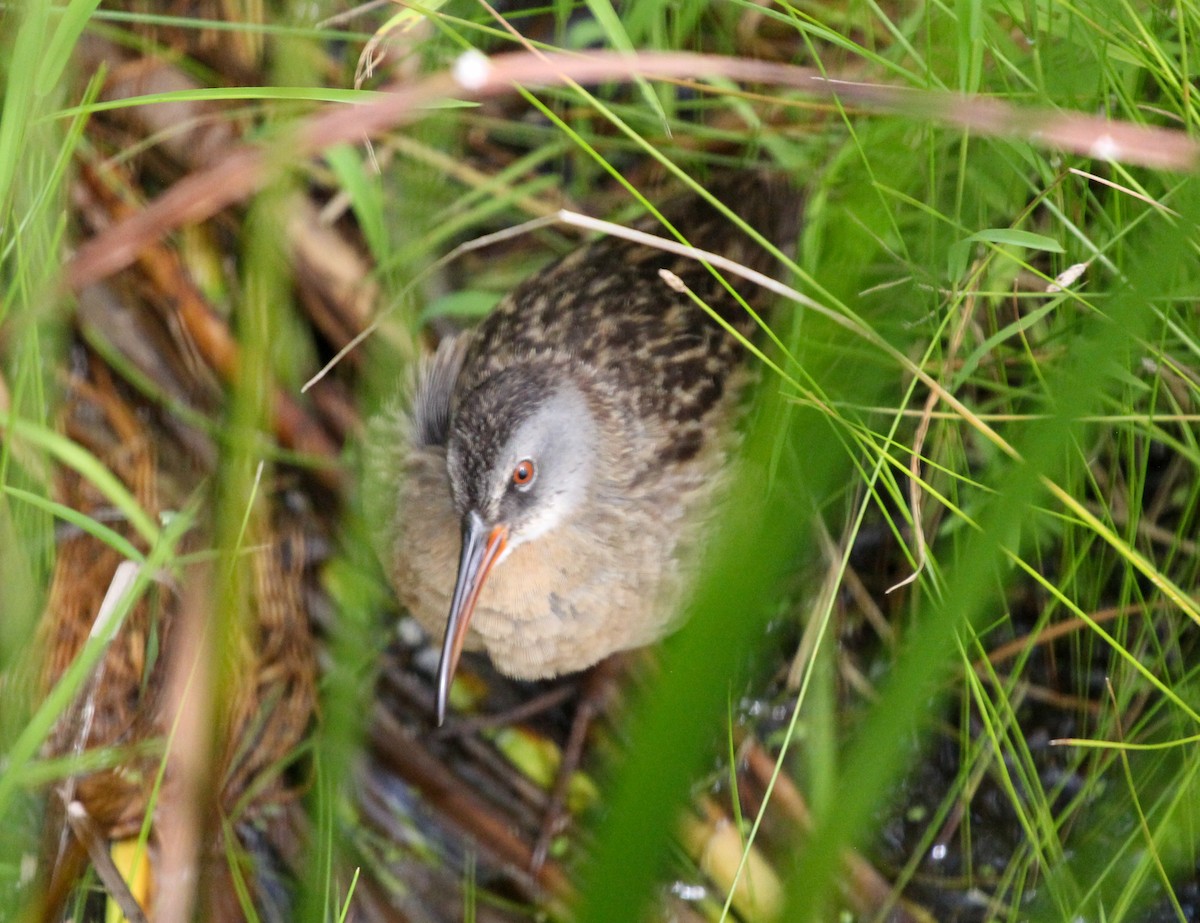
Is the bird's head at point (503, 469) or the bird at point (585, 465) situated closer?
the bird's head at point (503, 469)

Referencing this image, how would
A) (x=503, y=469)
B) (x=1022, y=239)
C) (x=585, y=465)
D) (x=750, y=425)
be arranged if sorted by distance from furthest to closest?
(x=585, y=465)
(x=503, y=469)
(x=1022, y=239)
(x=750, y=425)

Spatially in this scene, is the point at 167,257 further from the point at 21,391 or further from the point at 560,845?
the point at 560,845

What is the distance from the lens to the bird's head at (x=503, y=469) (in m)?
2.20

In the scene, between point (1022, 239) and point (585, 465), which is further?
point (585, 465)

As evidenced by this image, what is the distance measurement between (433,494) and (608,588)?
1.41 ft

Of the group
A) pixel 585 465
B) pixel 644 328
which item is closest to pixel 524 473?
pixel 585 465

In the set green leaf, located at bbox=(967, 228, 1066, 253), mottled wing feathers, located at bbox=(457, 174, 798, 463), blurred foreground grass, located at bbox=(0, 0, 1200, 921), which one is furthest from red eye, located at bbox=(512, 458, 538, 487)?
green leaf, located at bbox=(967, 228, 1066, 253)

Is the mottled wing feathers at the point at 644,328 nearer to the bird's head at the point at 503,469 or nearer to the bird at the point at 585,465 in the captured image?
the bird at the point at 585,465

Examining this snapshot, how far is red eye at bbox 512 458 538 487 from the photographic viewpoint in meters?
2.24

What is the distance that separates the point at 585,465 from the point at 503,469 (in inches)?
9.9

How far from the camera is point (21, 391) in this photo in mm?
2096

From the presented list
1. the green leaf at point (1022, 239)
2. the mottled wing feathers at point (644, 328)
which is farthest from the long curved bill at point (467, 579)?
the green leaf at point (1022, 239)

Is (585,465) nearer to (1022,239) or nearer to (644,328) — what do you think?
(644,328)

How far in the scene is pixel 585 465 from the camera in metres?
2.40
